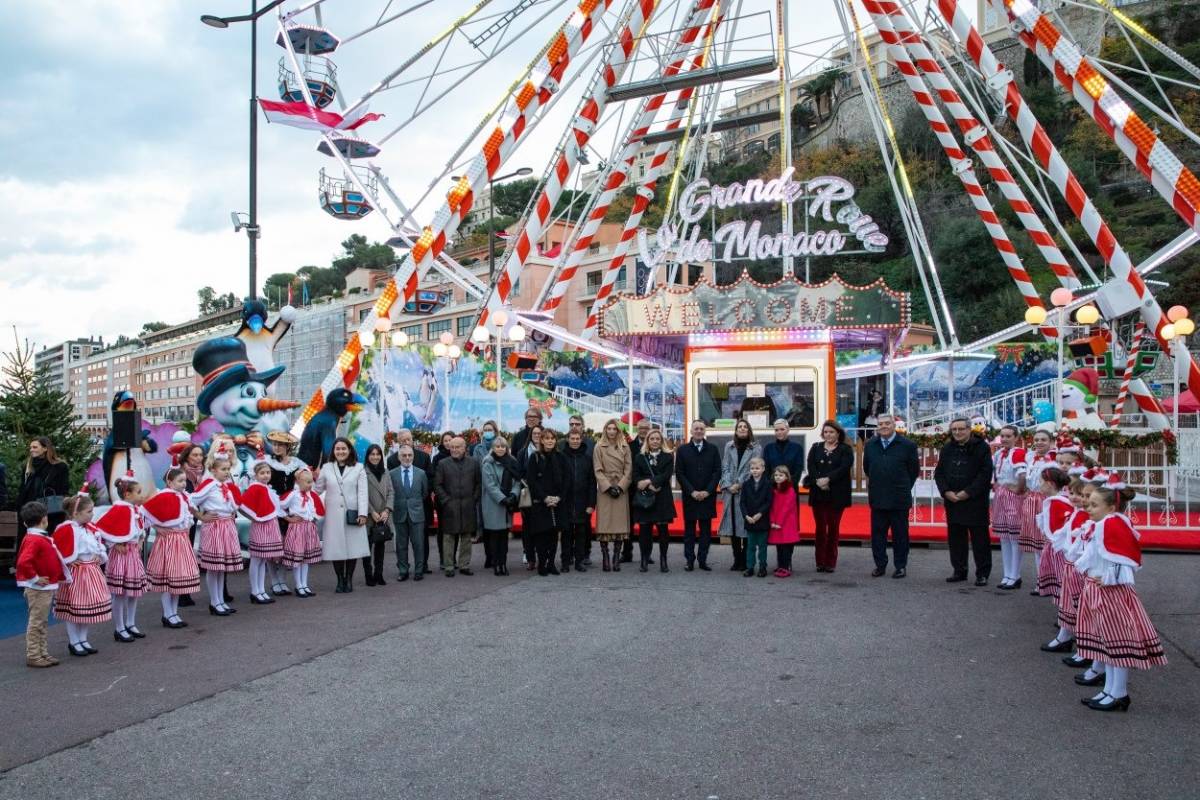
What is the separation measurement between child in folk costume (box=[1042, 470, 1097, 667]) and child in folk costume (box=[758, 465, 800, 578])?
338 cm

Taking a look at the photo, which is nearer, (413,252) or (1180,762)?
(1180,762)

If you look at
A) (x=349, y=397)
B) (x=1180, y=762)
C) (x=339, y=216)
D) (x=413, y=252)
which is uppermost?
(x=339, y=216)

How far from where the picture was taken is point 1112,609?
5.20m

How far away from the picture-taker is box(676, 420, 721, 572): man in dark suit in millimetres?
10289

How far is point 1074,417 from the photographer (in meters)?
15.9

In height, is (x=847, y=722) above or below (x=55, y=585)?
below

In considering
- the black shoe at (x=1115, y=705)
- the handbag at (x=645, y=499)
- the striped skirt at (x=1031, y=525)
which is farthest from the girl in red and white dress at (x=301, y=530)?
the black shoe at (x=1115, y=705)

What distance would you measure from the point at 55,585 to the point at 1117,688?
23.6 feet

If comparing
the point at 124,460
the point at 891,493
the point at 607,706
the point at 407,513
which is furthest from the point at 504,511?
the point at 607,706

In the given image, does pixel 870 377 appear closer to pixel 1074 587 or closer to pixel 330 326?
pixel 1074 587

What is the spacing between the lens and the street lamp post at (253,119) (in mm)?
16125

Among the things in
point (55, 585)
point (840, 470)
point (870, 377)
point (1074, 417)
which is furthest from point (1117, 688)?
point (870, 377)

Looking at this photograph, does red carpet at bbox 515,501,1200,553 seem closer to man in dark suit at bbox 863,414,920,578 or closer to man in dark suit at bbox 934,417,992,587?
man in dark suit at bbox 863,414,920,578

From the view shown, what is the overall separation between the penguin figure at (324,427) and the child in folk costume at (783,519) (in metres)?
6.37
